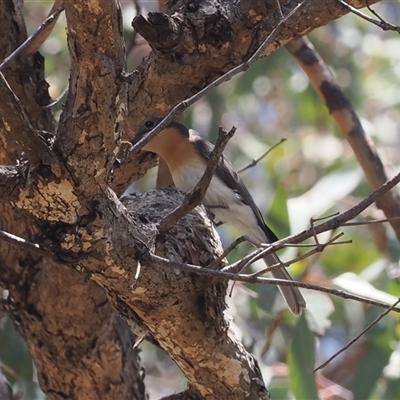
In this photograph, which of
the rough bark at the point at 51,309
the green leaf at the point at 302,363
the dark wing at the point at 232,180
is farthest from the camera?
the dark wing at the point at 232,180

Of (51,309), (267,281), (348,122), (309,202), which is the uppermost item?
(309,202)

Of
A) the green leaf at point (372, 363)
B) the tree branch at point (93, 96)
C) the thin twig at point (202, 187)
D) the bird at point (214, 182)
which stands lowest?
the tree branch at point (93, 96)

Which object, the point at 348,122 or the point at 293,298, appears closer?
the point at 293,298

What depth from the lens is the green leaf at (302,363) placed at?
10.7 ft

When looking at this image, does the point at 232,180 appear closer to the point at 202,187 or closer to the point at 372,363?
the point at 372,363

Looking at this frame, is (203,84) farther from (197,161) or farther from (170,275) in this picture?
(197,161)

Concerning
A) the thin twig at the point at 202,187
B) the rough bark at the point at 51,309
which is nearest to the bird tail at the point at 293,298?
the rough bark at the point at 51,309

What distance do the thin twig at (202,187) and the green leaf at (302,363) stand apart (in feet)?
4.71

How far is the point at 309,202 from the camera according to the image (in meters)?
4.43

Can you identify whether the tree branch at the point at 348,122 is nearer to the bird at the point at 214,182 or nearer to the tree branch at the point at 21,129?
the bird at the point at 214,182

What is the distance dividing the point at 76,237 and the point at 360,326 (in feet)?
9.82

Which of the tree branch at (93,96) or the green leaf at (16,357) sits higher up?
the green leaf at (16,357)

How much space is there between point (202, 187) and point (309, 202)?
2616 mm

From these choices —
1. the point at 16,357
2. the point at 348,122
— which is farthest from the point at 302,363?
the point at 16,357
